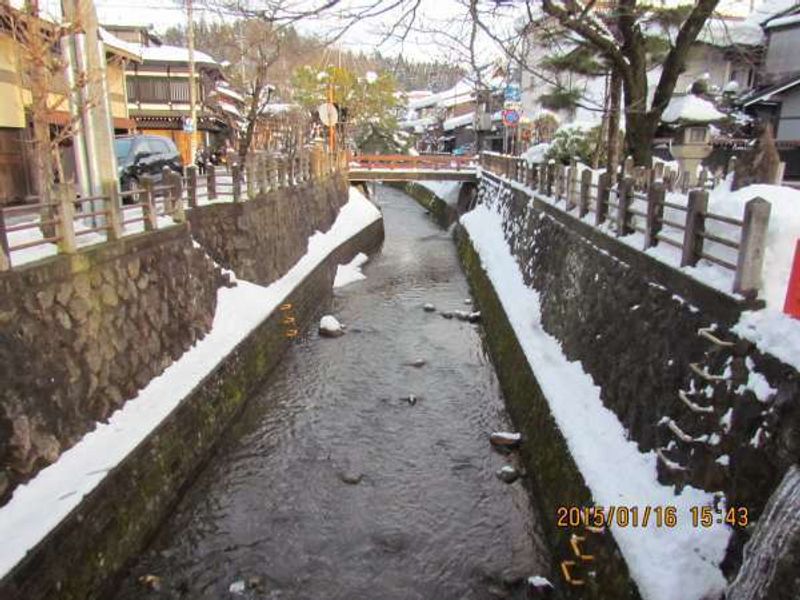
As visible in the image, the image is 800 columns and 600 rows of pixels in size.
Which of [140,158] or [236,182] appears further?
[140,158]

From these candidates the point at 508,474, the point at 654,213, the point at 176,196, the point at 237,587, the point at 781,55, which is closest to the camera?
the point at 237,587

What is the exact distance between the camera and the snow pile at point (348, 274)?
22969 mm

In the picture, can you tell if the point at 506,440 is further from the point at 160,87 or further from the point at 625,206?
the point at 160,87

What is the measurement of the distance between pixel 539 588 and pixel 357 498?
308 centimetres

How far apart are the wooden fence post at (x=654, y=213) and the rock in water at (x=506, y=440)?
4.10 meters

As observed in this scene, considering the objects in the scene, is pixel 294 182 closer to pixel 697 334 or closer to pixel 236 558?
pixel 236 558

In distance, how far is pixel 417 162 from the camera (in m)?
36.7

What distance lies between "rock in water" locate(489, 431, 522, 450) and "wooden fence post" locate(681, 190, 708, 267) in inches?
187

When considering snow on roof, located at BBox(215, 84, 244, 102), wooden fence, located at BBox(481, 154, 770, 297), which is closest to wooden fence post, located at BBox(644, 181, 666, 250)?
wooden fence, located at BBox(481, 154, 770, 297)

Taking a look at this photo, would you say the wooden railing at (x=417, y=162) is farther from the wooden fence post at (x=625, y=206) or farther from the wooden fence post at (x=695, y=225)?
the wooden fence post at (x=695, y=225)

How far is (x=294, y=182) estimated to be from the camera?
72.8ft

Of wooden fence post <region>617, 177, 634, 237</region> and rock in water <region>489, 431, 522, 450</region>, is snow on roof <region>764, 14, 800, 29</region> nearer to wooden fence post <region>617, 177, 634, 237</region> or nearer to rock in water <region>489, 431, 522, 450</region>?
wooden fence post <region>617, 177, 634, 237</region>

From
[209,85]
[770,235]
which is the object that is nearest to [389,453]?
[770,235]

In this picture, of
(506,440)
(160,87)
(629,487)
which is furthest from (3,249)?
(160,87)
